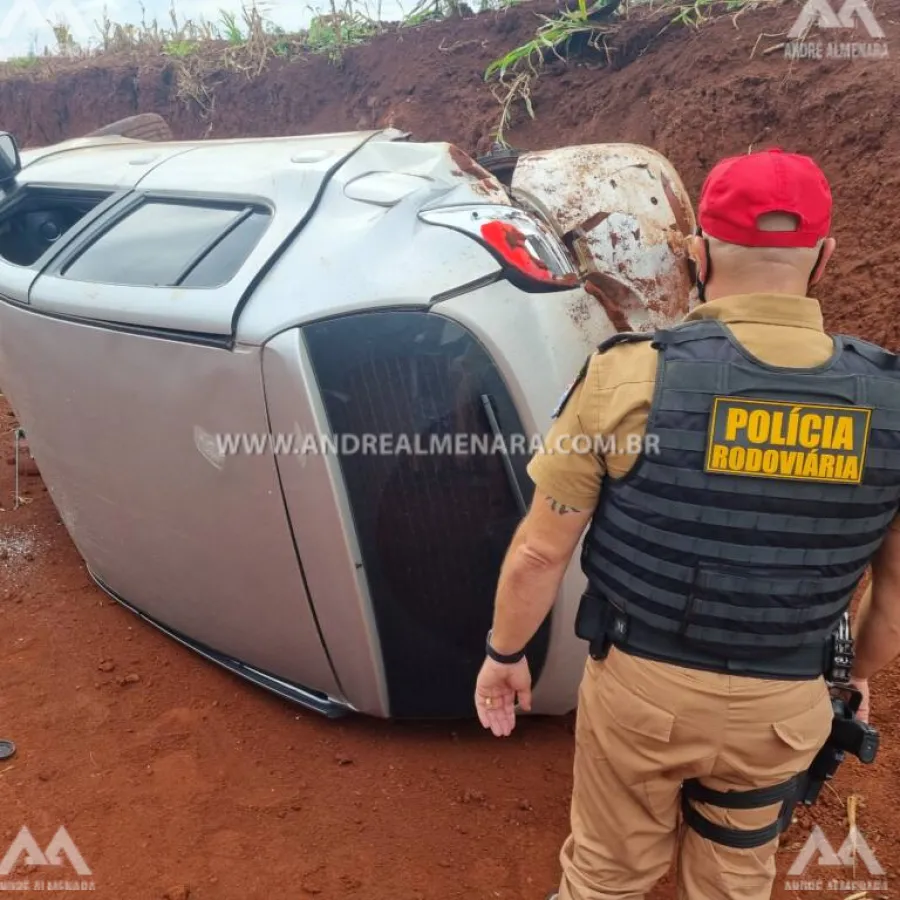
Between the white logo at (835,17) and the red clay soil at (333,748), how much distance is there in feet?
0.31

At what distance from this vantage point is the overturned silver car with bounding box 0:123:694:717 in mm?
1941

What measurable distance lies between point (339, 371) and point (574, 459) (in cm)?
74

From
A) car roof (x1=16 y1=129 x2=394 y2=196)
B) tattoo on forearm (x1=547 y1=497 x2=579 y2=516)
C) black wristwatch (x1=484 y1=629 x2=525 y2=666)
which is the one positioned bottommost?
black wristwatch (x1=484 y1=629 x2=525 y2=666)

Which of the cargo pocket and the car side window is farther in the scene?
the car side window

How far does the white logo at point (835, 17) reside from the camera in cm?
394

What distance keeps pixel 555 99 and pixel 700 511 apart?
473 cm

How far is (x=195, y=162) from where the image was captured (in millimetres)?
2613

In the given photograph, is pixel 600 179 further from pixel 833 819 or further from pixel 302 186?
pixel 833 819

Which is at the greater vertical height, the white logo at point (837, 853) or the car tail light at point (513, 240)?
the car tail light at point (513, 240)

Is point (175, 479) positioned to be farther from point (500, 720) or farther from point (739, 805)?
point (739, 805)

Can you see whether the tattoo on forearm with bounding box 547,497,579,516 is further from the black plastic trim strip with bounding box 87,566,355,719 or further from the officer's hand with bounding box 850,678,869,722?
the black plastic trim strip with bounding box 87,566,355,719

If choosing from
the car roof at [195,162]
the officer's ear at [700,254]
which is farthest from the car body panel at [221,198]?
the officer's ear at [700,254]

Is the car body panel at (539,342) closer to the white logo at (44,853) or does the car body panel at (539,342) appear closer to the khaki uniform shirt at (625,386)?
the khaki uniform shirt at (625,386)

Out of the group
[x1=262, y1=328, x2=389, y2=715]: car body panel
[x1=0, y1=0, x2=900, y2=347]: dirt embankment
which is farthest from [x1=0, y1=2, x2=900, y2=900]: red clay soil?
[x1=262, y1=328, x2=389, y2=715]: car body panel
